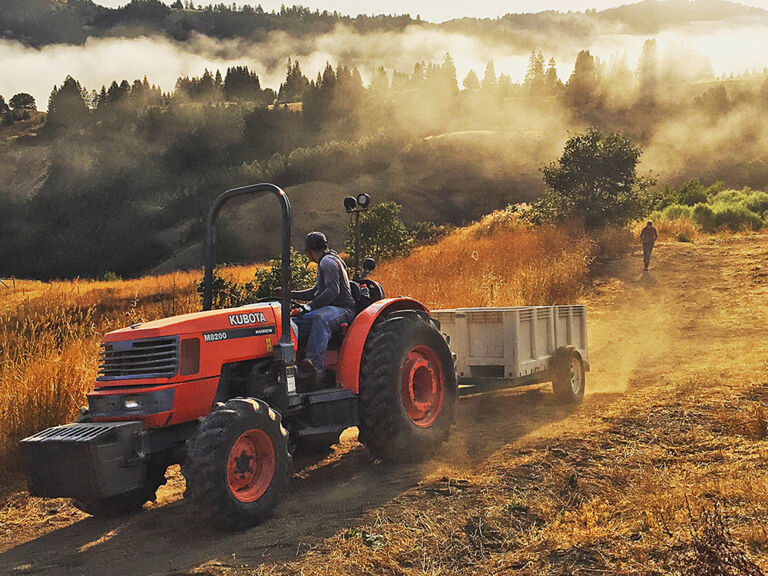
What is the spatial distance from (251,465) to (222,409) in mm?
514

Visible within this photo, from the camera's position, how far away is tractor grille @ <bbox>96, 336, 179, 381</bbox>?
523 centimetres

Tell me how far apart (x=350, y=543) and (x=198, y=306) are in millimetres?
7540

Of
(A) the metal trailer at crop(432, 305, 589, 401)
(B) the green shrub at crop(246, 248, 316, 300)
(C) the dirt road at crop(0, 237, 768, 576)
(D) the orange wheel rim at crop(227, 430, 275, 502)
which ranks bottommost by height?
(C) the dirt road at crop(0, 237, 768, 576)

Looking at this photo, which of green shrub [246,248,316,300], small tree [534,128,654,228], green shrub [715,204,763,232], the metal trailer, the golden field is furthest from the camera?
green shrub [715,204,763,232]

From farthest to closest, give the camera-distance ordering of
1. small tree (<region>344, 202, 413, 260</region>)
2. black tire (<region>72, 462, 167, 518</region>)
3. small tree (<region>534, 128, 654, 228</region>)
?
1. small tree (<region>344, 202, 413, 260</region>)
2. small tree (<region>534, 128, 654, 228</region>)
3. black tire (<region>72, 462, 167, 518</region>)

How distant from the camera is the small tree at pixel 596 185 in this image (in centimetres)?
2719

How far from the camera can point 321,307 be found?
6.57 meters

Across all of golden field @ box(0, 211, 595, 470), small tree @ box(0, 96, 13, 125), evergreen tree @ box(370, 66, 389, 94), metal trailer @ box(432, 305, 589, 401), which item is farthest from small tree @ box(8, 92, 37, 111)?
metal trailer @ box(432, 305, 589, 401)

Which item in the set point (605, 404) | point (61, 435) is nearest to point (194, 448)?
point (61, 435)

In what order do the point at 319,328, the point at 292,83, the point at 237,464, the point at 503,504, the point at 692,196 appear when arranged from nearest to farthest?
1. the point at 237,464
2. the point at 503,504
3. the point at 319,328
4. the point at 692,196
5. the point at 292,83

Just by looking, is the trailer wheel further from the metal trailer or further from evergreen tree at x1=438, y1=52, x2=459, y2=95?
evergreen tree at x1=438, y1=52, x2=459, y2=95

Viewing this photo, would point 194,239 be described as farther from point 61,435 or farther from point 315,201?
point 61,435

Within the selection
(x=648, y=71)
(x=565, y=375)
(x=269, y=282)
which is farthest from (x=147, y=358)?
(x=648, y=71)

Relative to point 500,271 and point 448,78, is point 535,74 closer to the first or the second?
point 448,78
